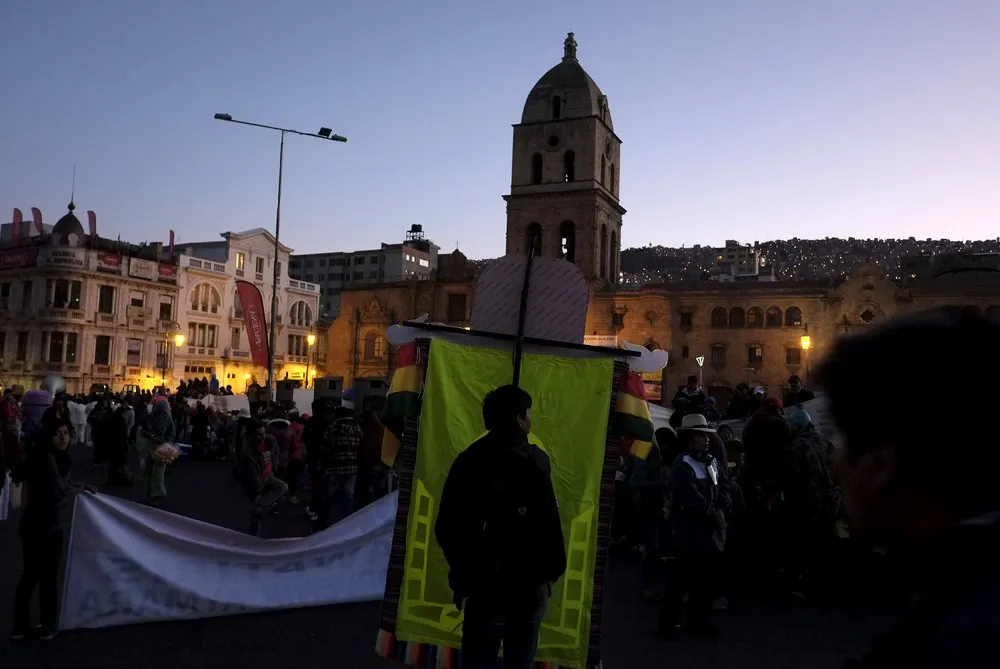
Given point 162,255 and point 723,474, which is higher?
point 162,255

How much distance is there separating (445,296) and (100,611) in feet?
153

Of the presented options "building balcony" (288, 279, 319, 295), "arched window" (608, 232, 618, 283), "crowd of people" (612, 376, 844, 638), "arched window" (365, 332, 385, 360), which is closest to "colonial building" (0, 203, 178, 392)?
"building balcony" (288, 279, 319, 295)

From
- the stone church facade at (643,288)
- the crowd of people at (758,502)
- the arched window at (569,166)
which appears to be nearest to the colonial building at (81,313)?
the stone church facade at (643,288)

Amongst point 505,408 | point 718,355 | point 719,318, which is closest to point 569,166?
point 719,318

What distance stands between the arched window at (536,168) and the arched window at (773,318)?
15.8 meters

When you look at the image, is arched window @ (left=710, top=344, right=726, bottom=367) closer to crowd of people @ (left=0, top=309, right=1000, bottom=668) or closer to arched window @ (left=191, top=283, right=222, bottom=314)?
crowd of people @ (left=0, top=309, right=1000, bottom=668)

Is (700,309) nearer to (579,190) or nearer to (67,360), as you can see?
(579,190)

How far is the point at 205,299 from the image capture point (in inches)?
2216

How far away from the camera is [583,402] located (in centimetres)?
553

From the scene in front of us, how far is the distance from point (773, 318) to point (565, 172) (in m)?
15.0

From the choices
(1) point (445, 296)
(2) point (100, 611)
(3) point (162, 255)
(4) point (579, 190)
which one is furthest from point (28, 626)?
(3) point (162, 255)

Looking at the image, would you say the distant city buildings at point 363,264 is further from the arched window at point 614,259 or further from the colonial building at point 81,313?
the arched window at point 614,259

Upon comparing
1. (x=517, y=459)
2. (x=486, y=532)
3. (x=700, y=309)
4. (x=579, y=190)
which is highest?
(x=579, y=190)

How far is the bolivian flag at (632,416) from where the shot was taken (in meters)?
5.55
